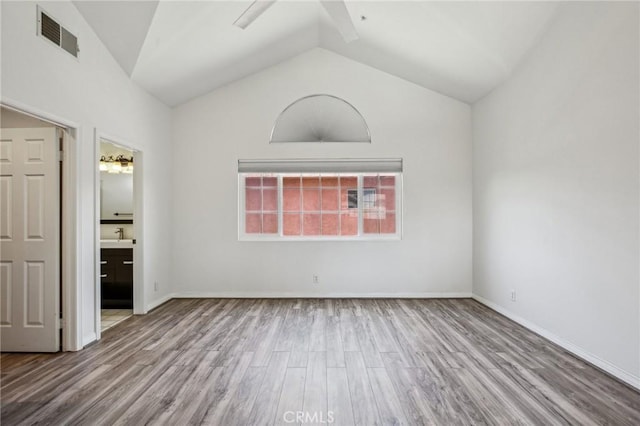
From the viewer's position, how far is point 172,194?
4.98 metres

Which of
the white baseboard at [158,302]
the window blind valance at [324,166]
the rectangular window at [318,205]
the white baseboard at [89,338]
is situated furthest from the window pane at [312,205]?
the white baseboard at [89,338]

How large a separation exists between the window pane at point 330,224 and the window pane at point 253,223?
3.16ft

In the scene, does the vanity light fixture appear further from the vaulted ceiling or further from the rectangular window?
the rectangular window

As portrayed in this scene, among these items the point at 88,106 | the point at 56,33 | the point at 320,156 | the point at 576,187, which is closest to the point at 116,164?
the point at 88,106

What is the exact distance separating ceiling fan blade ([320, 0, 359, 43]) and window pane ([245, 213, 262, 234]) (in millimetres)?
2871

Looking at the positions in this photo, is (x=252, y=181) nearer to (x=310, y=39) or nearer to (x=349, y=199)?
(x=349, y=199)

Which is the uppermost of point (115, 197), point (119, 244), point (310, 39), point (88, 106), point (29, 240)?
point (310, 39)

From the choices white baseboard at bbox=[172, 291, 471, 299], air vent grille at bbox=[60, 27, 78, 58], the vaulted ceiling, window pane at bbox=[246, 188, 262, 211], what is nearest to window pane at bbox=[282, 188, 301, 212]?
window pane at bbox=[246, 188, 262, 211]

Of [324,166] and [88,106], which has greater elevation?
[88,106]

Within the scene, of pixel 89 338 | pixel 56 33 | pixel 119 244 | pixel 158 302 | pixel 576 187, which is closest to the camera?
pixel 56 33

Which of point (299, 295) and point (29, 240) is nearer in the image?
point (29, 240)

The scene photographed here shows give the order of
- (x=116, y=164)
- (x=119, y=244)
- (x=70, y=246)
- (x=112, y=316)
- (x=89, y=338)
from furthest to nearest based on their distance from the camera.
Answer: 1. (x=116, y=164)
2. (x=119, y=244)
3. (x=112, y=316)
4. (x=89, y=338)
5. (x=70, y=246)

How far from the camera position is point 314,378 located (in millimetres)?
2523

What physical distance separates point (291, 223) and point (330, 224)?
586mm
